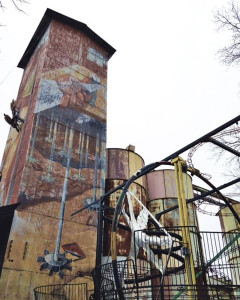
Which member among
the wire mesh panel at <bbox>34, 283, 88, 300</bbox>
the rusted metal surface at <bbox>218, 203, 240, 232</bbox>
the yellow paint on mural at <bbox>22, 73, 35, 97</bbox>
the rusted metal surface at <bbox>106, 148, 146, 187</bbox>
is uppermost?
the yellow paint on mural at <bbox>22, 73, 35, 97</bbox>

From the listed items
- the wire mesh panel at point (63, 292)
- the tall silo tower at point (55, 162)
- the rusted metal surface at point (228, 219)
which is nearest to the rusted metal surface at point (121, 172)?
the tall silo tower at point (55, 162)

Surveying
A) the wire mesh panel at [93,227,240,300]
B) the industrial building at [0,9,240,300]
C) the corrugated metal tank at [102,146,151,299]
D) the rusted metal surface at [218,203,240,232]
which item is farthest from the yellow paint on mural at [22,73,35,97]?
the rusted metal surface at [218,203,240,232]

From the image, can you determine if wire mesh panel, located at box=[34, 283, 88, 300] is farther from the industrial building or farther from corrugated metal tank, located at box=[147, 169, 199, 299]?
corrugated metal tank, located at box=[147, 169, 199, 299]

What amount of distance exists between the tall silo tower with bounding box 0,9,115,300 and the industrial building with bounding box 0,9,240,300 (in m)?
0.05

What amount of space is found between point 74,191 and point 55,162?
1.91 metres

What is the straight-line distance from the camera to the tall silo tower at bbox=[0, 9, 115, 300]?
1256cm

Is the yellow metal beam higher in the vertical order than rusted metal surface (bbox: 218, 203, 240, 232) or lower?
lower

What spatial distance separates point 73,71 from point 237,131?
37.6ft

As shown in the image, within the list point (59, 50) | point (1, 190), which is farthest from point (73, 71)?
point (1, 190)

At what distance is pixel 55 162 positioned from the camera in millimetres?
15617

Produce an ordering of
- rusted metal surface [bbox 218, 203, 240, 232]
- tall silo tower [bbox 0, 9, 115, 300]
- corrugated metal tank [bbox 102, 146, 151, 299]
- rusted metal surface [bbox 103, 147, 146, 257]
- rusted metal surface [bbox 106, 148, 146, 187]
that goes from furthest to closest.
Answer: rusted metal surface [bbox 218, 203, 240, 232] < rusted metal surface [bbox 106, 148, 146, 187] < rusted metal surface [bbox 103, 147, 146, 257] < corrugated metal tank [bbox 102, 146, 151, 299] < tall silo tower [bbox 0, 9, 115, 300]

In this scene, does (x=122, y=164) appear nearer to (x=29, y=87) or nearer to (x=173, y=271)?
(x=29, y=87)

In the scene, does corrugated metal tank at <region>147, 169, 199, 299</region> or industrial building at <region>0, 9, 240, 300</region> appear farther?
corrugated metal tank at <region>147, 169, 199, 299</region>

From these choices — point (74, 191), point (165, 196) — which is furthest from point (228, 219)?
point (74, 191)
